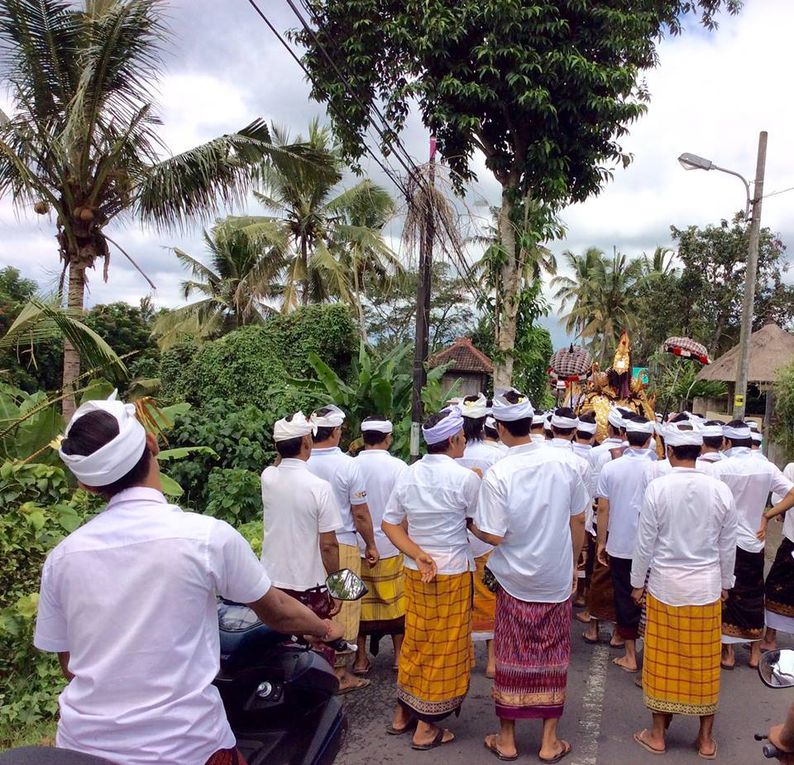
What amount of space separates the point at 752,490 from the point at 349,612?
342 centimetres

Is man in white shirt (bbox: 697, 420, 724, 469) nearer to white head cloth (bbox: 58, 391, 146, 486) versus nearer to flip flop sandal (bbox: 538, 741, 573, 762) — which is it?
flip flop sandal (bbox: 538, 741, 573, 762)

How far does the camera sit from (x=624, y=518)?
565 cm

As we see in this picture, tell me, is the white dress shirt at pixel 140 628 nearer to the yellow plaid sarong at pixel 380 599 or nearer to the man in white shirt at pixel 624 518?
the yellow plaid sarong at pixel 380 599

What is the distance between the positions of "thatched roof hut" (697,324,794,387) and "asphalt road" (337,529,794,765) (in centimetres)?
1554

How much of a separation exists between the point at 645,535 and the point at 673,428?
0.70 metres

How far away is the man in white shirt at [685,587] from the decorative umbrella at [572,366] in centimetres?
781

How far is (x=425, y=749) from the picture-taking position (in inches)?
163

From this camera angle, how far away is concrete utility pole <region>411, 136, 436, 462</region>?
916 centimetres

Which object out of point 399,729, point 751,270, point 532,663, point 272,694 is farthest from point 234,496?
point 751,270

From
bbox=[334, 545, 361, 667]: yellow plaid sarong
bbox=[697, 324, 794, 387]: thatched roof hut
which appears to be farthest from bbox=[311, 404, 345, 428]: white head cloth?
bbox=[697, 324, 794, 387]: thatched roof hut

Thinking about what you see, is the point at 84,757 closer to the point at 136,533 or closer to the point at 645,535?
the point at 136,533

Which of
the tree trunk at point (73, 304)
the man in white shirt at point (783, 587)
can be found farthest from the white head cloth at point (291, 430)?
the tree trunk at point (73, 304)

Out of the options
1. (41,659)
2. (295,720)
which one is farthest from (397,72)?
(295,720)

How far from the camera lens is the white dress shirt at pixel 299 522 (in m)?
4.19
